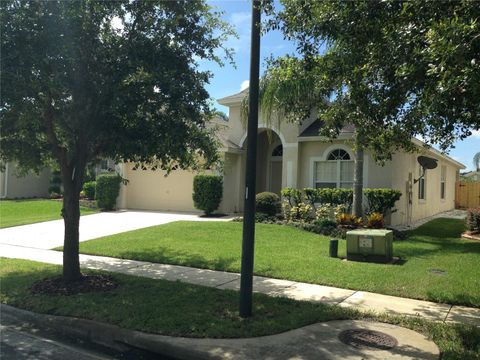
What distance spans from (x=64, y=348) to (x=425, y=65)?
5210mm

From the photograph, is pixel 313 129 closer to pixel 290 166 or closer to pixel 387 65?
pixel 290 166

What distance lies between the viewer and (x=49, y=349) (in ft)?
18.8

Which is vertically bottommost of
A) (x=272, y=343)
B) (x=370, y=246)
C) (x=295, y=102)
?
(x=272, y=343)

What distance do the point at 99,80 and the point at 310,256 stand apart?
20.0 ft

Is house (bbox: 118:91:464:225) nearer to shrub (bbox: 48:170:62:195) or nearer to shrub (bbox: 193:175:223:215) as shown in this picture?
shrub (bbox: 193:175:223:215)

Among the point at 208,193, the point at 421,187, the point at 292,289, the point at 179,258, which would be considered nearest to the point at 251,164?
the point at 292,289

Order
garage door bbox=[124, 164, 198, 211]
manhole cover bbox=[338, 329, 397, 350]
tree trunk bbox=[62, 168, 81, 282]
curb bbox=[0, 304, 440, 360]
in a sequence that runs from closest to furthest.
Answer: curb bbox=[0, 304, 440, 360] → manhole cover bbox=[338, 329, 397, 350] → tree trunk bbox=[62, 168, 81, 282] → garage door bbox=[124, 164, 198, 211]

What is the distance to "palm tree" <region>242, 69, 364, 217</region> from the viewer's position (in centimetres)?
785

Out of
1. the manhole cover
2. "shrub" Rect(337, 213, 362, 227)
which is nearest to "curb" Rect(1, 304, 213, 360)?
the manhole cover

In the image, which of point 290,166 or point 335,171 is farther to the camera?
point 290,166

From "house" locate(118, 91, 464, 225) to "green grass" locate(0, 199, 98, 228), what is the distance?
10.6ft

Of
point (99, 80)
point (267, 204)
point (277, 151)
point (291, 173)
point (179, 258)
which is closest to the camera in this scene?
point (99, 80)

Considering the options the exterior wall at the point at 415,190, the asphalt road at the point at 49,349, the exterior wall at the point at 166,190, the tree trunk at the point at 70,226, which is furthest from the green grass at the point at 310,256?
the exterior wall at the point at 166,190

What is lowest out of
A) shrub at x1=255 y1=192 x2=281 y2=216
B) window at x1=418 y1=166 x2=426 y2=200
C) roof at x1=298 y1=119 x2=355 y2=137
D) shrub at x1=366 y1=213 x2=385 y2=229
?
shrub at x1=366 y1=213 x2=385 y2=229
